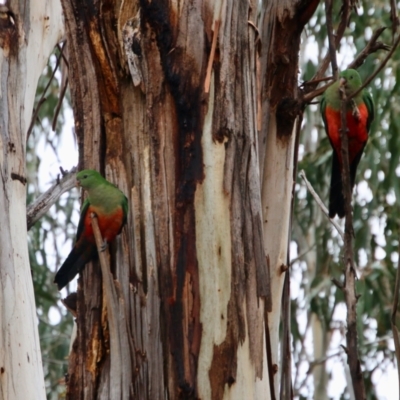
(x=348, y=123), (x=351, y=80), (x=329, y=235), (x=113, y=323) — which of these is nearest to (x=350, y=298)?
(x=113, y=323)

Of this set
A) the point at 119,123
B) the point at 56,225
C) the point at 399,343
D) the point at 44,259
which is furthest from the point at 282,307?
the point at 56,225

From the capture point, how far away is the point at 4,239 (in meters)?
2.36

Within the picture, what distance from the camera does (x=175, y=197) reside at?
7.08 ft

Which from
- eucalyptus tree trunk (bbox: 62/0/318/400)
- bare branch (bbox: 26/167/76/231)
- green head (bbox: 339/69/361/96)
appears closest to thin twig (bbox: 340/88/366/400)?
eucalyptus tree trunk (bbox: 62/0/318/400)

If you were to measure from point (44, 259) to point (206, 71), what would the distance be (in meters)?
4.93

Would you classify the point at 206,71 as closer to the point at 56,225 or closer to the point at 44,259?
the point at 44,259

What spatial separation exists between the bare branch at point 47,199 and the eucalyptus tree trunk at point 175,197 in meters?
0.59

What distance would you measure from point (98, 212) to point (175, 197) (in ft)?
1.24

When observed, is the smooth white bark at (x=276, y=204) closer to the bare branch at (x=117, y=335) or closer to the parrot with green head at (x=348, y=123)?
the bare branch at (x=117, y=335)

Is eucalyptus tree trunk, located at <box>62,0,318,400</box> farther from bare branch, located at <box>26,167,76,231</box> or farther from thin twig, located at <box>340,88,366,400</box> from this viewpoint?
bare branch, located at <box>26,167,76,231</box>

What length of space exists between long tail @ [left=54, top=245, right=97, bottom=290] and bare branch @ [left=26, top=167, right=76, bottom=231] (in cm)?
24

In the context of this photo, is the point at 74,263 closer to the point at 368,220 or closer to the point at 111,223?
the point at 111,223

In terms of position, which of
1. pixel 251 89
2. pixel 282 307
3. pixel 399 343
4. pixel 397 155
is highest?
pixel 397 155

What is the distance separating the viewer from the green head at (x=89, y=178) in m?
2.32
